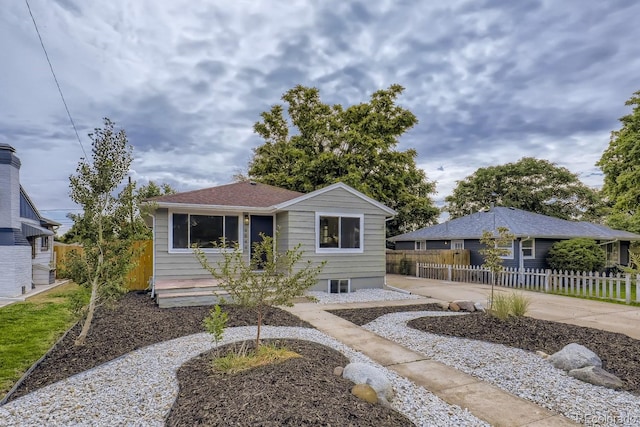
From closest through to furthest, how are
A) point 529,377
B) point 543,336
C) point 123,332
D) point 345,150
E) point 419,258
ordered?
point 529,377, point 543,336, point 123,332, point 419,258, point 345,150

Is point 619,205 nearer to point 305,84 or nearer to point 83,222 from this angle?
point 305,84

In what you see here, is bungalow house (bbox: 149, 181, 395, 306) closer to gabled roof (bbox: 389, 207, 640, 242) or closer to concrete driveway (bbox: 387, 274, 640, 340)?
concrete driveway (bbox: 387, 274, 640, 340)

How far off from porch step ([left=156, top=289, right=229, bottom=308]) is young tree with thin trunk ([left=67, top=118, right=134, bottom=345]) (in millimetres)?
2833

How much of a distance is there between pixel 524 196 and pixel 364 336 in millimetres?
27879

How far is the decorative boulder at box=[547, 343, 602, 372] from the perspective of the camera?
14.1 feet

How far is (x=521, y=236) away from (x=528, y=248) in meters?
1.12

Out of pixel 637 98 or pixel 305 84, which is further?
pixel 305 84

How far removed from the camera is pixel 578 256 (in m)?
14.9

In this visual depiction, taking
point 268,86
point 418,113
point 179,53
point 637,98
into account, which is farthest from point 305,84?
point 637,98

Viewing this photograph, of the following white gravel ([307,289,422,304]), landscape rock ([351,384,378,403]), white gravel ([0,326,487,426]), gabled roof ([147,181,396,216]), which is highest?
gabled roof ([147,181,396,216])

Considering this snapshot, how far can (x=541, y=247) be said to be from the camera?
16.4 m

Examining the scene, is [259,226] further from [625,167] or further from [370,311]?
[625,167]

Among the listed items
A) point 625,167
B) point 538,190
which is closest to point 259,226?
point 625,167

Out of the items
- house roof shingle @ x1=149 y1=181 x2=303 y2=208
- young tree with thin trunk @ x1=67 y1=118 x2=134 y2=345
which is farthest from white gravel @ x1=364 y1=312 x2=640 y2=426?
house roof shingle @ x1=149 y1=181 x2=303 y2=208
